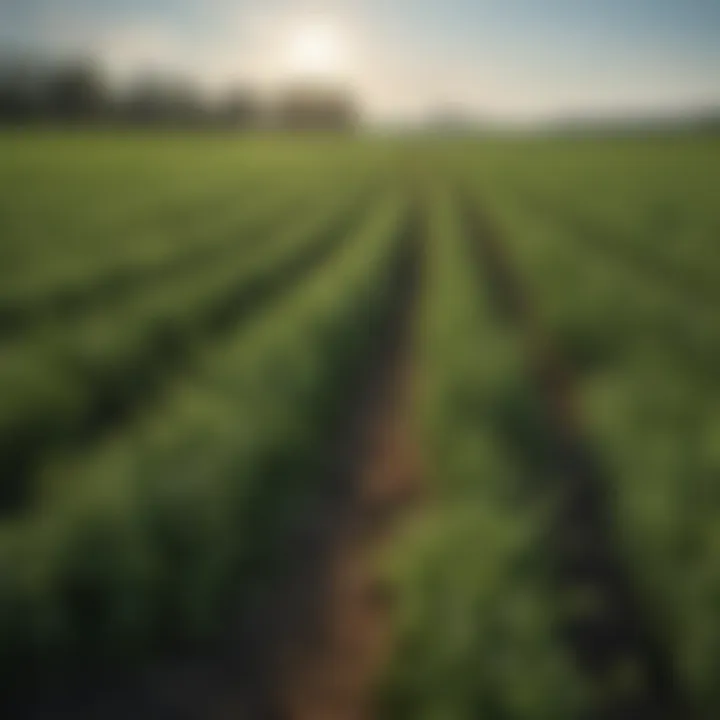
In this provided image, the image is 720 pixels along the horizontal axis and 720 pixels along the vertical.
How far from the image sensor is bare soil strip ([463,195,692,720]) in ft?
6.89

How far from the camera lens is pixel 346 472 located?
10.8 feet

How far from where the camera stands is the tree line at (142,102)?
211 centimetres

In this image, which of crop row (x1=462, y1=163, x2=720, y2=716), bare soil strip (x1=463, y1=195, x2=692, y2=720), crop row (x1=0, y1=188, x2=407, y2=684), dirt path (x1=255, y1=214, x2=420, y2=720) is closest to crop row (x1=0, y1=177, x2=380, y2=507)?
crop row (x1=0, y1=188, x2=407, y2=684)

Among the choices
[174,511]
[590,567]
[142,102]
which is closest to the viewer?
[142,102]

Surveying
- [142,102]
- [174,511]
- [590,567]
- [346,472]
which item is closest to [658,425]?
[590,567]

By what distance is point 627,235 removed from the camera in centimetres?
429

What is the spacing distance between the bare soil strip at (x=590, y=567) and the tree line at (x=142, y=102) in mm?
1415

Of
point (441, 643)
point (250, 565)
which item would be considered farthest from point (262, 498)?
point (441, 643)

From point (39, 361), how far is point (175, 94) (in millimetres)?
1377

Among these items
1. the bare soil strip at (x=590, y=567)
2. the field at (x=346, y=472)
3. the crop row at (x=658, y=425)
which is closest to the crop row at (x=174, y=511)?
the field at (x=346, y=472)

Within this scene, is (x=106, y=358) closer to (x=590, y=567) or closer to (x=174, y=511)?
(x=174, y=511)

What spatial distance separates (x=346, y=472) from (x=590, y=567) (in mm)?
1049

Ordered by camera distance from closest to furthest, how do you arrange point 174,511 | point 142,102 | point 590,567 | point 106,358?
1. point 142,102
2. point 174,511
3. point 590,567
4. point 106,358

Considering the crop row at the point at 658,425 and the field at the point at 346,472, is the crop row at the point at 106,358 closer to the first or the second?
the field at the point at 346,472
